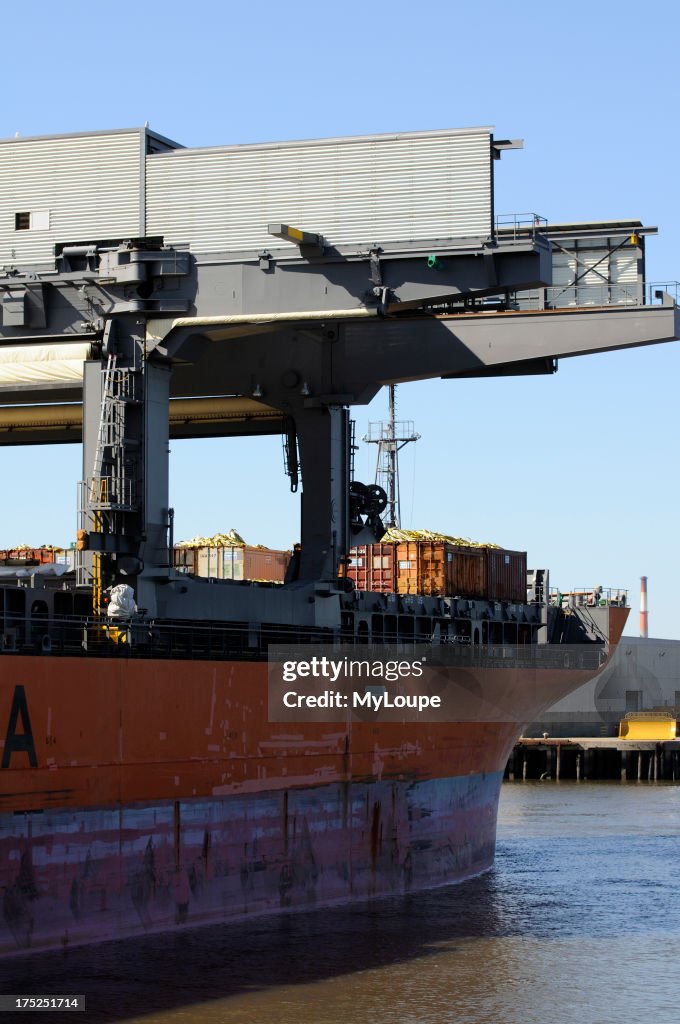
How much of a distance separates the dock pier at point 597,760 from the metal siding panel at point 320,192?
4376cm

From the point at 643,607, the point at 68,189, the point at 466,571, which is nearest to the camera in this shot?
the point at 68,189

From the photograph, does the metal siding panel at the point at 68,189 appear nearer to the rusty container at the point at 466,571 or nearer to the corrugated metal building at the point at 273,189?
the corrugated metal building at the point at 273,189

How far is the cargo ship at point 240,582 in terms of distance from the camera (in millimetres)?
21094

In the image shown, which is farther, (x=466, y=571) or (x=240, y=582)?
(x=466, y=571)

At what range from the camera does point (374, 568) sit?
37594 millimetres

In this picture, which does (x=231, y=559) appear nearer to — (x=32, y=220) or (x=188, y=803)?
(x=32, y=220)

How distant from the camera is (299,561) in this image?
30781mm

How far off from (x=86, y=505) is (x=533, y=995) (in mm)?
11634

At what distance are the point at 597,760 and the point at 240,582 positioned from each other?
4029 cm

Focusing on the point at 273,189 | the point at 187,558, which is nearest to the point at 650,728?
the point at 187,558

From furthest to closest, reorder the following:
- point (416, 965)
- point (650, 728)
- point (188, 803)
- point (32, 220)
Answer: point (650, 728), point (32, 220), point (188, 803), point (416, 965)

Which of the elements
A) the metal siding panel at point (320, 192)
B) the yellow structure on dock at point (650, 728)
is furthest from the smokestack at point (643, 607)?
the metal siding panel at point (320, 192)

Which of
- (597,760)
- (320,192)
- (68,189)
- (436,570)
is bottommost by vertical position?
(597,760)

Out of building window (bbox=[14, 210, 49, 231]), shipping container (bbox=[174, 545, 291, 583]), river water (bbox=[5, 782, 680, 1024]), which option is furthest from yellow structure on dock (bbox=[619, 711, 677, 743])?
building window (bbox=[14, 210, 49, 231])
